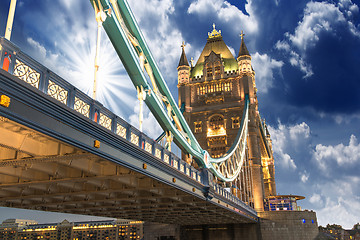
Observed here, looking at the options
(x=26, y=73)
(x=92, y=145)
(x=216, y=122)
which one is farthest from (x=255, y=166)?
(x=26, y=73)

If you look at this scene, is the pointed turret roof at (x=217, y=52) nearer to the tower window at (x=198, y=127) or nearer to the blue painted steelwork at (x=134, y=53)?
the tower window at (x=198, y=127)

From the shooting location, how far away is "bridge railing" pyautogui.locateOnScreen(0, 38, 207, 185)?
28.1 feet

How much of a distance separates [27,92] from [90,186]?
1311 centimetres

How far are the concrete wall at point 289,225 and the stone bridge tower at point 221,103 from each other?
8.57 m

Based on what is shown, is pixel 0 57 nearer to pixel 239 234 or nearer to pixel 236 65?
pixel 239 234

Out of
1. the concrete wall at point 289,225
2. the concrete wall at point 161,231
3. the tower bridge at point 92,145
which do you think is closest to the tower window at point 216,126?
the concrete wall at point 289,225

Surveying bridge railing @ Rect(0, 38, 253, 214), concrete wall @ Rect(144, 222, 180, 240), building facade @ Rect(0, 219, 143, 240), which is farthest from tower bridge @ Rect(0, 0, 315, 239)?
building facade @ Rect(0, 219, 143, 240)

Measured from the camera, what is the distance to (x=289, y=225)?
5038cm

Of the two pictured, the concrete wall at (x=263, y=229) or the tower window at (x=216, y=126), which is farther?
the tower window at (x=216, y=126)

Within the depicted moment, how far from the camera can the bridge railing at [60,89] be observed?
8.55 metres

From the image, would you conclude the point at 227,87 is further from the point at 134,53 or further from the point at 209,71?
the point at 134,53

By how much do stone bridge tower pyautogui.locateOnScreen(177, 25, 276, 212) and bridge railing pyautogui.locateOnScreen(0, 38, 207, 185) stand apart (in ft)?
158

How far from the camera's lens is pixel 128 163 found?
49.1 ft

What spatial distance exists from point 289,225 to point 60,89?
154ft
